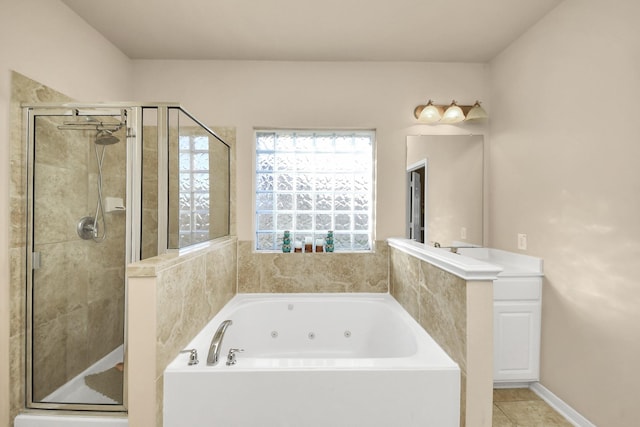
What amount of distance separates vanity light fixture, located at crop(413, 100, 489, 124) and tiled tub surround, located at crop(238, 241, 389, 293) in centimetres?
112

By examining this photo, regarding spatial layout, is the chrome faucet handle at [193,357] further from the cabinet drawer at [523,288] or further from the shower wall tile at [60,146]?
the cabinet drawer at [523,288]

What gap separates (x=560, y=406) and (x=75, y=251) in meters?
3.05

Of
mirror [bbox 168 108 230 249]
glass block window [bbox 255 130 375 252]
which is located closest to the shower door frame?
mirror [bbox 168 108 230 249]

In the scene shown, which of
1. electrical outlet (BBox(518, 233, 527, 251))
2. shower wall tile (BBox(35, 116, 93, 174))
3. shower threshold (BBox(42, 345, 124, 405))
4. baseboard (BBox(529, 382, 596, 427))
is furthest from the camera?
electrical outlet (BBox(518, 233, 527, 251))

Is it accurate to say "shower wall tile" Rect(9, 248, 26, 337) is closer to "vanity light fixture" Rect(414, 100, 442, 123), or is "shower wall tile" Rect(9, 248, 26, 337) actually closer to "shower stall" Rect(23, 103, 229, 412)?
"shower stall" Rect(23, 103, 229, 412)

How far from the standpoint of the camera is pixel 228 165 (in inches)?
96.3

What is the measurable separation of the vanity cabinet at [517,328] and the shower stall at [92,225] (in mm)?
2083

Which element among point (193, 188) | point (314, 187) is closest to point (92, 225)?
point (193, 188)

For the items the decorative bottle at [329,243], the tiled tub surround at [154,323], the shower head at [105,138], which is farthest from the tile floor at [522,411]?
the shower head at [105,138]

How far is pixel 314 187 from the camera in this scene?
103 inches

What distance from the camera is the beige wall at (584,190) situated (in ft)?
4.84

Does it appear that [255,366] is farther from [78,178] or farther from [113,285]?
[78,178]

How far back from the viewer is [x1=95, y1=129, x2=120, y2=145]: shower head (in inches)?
61.1

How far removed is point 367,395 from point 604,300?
1.40 meters
